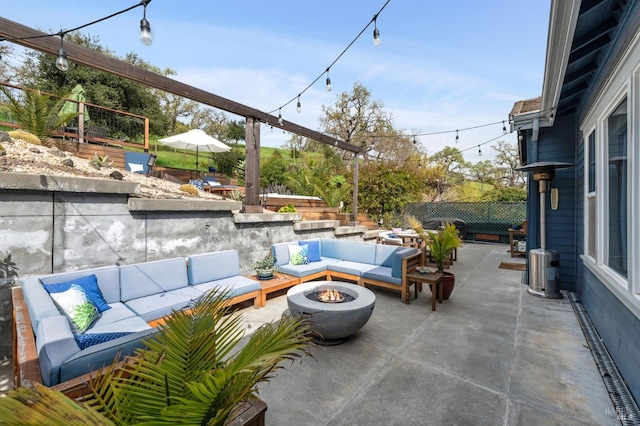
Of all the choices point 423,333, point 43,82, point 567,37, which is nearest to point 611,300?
point 423,333

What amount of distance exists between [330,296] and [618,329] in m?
2.82

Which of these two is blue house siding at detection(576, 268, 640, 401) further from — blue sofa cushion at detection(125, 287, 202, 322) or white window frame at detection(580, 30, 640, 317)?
blue sofa cushion at detection(125, 287, 202, 322)

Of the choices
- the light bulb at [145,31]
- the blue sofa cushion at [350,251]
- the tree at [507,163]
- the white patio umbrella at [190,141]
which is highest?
the tree at [507,163]

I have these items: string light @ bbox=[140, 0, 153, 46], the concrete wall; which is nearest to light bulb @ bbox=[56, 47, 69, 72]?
string light @ bbox=[140, 0, 153, 46]

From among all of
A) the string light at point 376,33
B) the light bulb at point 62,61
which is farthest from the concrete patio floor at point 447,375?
the string light at point 376,33

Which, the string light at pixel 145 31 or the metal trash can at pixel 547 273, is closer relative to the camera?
the string light at pixel 145 31

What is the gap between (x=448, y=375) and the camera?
8.60 feet

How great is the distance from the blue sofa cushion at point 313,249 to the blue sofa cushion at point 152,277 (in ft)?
7.71

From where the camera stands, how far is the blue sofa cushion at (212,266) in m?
3.98

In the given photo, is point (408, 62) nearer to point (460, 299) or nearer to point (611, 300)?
point (460, 299)

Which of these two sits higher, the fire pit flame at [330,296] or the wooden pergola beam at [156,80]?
the wooden pergola beam at [156,80]

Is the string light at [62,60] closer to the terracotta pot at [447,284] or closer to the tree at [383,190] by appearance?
the terracotta pot at [447,284]

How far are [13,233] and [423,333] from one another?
15.1 ft

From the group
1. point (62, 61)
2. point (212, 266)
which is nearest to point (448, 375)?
point (212, 266)
